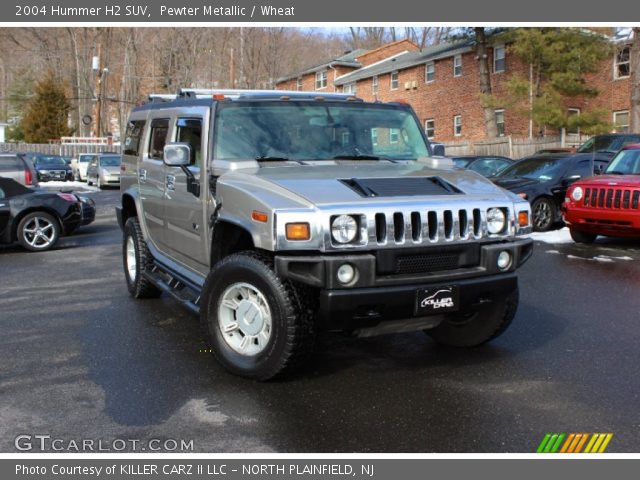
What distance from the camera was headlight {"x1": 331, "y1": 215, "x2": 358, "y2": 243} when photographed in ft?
→ 13.9

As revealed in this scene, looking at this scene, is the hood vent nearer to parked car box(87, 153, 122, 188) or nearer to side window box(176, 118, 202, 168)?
side window box(176, 118, 202, 168)

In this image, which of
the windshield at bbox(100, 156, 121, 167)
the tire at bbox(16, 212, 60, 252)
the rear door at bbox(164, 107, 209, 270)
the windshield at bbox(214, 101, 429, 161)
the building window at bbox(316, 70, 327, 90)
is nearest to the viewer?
the windshield at bbox(214, 101, 429, 161)

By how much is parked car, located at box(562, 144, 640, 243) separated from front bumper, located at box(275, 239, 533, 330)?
6685 mm

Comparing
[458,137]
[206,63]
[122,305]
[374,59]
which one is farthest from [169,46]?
[122,305]

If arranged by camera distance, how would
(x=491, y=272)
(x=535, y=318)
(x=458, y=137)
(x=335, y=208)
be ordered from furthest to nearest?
(x=458, y=137), (x=535, y=318), (x=491, y=272), (x=335, y=208)

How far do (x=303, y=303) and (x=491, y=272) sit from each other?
129cm

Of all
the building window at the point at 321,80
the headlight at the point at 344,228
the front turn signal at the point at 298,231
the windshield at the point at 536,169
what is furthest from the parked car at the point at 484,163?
the building window at the point at 321,80

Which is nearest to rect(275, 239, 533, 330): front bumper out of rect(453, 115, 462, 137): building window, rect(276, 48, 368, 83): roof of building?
rect(453, 115, 462, 137): building window

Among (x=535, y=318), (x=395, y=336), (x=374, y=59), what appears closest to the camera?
(x=395, y=336)

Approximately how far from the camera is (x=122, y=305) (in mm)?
7281

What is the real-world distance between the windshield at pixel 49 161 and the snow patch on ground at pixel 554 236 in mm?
28439

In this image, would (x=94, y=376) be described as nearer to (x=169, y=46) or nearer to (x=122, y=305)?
(x=122, y=305)

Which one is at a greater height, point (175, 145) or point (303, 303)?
point (175, 145)

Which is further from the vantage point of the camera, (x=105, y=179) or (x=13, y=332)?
(x=105, y=179)
